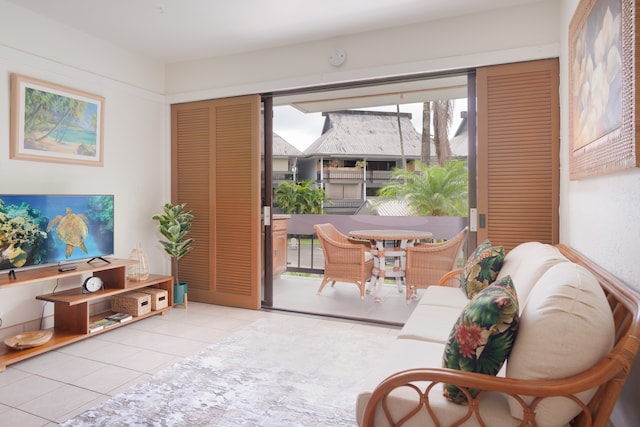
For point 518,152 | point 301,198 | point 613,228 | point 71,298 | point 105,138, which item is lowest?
point 71,298

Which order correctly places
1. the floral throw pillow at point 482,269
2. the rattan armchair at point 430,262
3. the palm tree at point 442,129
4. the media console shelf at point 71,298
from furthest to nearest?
the palm tree at point 442,129
the rattan armchair at point 430,262
the media console shelf at point 71,298
the floral throw pillow at point 482,269

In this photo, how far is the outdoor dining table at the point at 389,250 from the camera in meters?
4.48

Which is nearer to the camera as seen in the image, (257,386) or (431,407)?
(431,407)

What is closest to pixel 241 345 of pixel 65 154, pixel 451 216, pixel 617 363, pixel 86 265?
pixel 86 265

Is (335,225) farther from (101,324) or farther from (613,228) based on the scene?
(613,228)

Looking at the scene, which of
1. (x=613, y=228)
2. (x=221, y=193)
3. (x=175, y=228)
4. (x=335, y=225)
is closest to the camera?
(x=613, y=228)

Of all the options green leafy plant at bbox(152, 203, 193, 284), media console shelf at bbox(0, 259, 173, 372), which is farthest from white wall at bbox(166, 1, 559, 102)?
media console shelf at bbox(0, 259, 173, 372)

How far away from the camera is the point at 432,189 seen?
16.2ft

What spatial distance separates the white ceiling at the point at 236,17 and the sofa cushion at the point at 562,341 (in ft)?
8.83

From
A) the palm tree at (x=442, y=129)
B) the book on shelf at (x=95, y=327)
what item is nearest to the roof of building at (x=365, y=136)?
the palm tree at (x=442, y=129)

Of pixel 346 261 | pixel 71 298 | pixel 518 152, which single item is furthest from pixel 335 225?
pixel 71 298

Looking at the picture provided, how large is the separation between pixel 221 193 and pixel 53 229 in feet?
5.38

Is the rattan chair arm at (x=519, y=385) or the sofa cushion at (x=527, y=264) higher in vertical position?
the sofa cushion at (x=527, y=264)

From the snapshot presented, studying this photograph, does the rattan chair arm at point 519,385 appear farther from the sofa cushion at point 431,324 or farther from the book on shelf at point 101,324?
the book on shelf at point 101,324
